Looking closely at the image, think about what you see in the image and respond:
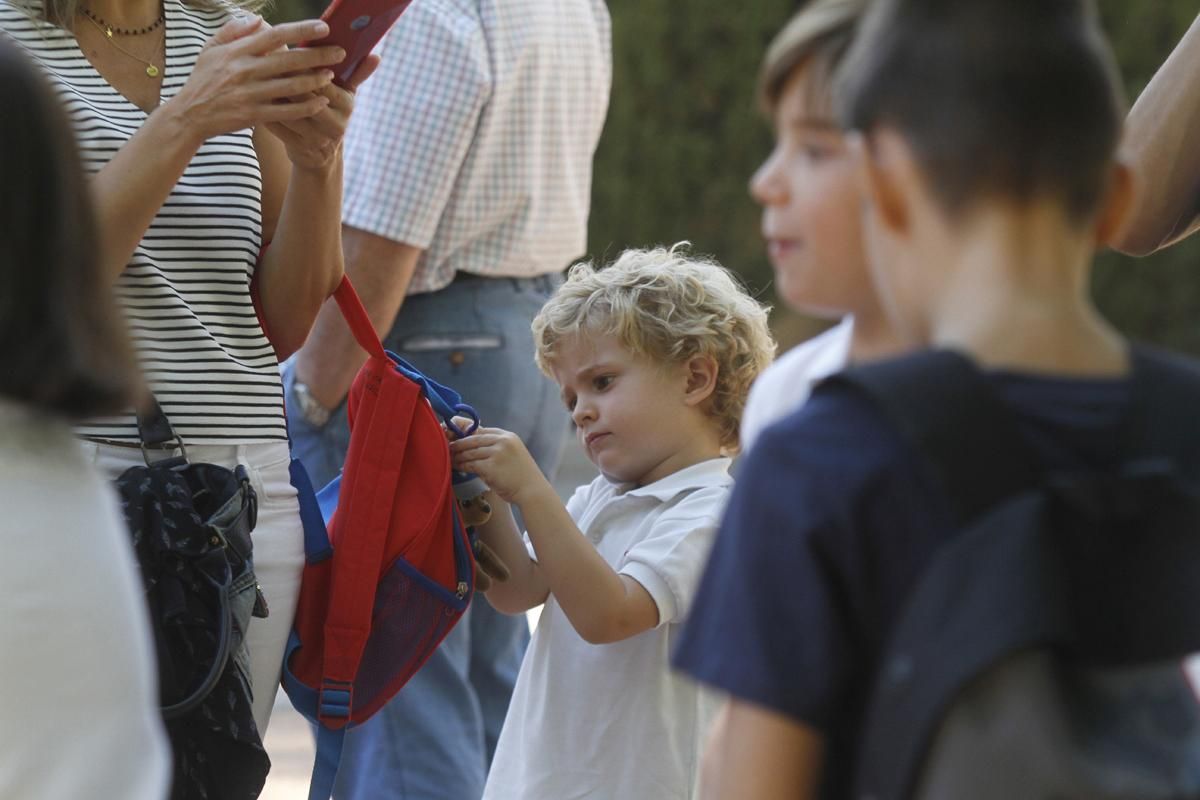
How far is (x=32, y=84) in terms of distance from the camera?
1.34 m

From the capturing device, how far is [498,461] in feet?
7.82

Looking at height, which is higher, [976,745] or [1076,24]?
[1076,24]

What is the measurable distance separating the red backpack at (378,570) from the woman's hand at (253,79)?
15.5 inches

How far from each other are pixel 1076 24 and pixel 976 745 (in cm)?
57

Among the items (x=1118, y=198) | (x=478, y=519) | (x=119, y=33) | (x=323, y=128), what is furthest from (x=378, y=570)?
(x=1118, y=198)

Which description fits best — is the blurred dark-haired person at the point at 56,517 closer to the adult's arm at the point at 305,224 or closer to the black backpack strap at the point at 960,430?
the black backpack strap at the point at 960,430

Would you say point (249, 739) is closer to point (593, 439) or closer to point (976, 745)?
point (593, 439)

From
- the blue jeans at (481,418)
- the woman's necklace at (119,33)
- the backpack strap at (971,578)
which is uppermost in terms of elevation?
the backpack strap at (971,578)

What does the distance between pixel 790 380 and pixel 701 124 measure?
7463mm

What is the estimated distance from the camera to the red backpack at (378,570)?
92.4 inches

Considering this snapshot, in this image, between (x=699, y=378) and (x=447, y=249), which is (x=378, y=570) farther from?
(x=447, y=249)

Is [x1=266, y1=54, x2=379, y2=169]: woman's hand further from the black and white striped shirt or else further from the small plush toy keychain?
the small plush toy keychain

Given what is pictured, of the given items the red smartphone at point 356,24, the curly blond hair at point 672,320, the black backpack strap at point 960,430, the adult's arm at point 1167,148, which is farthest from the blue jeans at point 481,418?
the black backpack strap at point 960,430

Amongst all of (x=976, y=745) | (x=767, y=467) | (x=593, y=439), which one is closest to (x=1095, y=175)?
(x=767, y=467)
